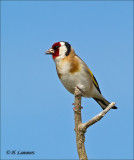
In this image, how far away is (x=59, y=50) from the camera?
8930mm

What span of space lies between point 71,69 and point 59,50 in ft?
2.16

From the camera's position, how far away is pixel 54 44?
9008mm

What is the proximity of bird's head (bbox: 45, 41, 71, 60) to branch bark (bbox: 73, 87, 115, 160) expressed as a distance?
102 centimetres

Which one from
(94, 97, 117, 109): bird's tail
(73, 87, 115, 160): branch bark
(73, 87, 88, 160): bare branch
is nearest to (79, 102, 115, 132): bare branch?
(73, 87, 115, 160): branch bark

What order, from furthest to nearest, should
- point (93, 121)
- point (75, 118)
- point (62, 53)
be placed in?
point (62, 53) < point (75, 118) < point (93, 121)

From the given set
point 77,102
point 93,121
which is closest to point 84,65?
point 77,102

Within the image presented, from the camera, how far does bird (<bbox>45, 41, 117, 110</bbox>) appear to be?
8617mm

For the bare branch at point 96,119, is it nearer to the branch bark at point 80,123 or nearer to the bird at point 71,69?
the branch bark at point 80,123

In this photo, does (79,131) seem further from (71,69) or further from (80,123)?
(71,69)

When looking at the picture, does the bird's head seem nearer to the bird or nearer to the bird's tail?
the bird

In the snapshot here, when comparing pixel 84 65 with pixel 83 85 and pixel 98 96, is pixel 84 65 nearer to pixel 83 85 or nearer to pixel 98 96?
pixel 83 85

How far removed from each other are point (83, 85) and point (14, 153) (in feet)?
8.39

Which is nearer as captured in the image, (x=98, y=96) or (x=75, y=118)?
(x=75, y=118)

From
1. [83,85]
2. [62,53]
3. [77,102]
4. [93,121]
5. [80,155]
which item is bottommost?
[80,155]
